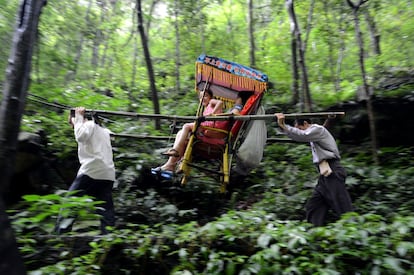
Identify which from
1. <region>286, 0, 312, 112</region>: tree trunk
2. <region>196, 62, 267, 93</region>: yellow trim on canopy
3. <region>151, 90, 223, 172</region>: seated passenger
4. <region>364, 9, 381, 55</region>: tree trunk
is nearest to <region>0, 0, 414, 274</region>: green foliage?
<region>364, 9, 381, 55</region>: tree trunk

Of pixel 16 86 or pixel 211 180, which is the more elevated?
pixel 16 86

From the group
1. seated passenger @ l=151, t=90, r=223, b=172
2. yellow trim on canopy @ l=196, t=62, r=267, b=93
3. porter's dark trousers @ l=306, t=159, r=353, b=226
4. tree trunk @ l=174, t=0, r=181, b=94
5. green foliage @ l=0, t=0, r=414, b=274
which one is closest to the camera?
green foliage @ l=0, t=0, r=414, b=274

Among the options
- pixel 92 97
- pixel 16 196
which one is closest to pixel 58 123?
pixel 92 97

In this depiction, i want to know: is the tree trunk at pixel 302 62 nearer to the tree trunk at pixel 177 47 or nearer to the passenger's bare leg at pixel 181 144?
the passenger's bare leg at pixel 181 144

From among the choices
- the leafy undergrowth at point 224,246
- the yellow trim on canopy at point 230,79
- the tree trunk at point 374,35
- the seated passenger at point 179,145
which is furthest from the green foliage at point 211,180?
the yellow trim on canopy at point 230,79

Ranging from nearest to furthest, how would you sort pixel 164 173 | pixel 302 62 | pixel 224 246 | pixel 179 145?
pixel 224 246 → pixel 164 173 → pixel 179 145 → pixel 302 62

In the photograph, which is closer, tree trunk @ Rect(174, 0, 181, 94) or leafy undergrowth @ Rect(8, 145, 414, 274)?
leafy undergrowth @ Rect(8, 145, 414, 274)

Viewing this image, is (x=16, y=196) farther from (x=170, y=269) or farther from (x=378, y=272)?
(x=378, y=272)

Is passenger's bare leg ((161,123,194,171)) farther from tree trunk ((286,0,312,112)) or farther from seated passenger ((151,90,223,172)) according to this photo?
tree trunk ((286,0,312,112))

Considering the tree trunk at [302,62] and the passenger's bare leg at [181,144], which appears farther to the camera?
the tree trunk at [302,62]

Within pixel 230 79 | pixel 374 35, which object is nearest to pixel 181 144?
pixel 230 79

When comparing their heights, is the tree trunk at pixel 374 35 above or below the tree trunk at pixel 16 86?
above

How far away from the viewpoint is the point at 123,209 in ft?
19.3

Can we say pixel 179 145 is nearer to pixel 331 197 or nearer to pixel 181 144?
pixel 181 144
